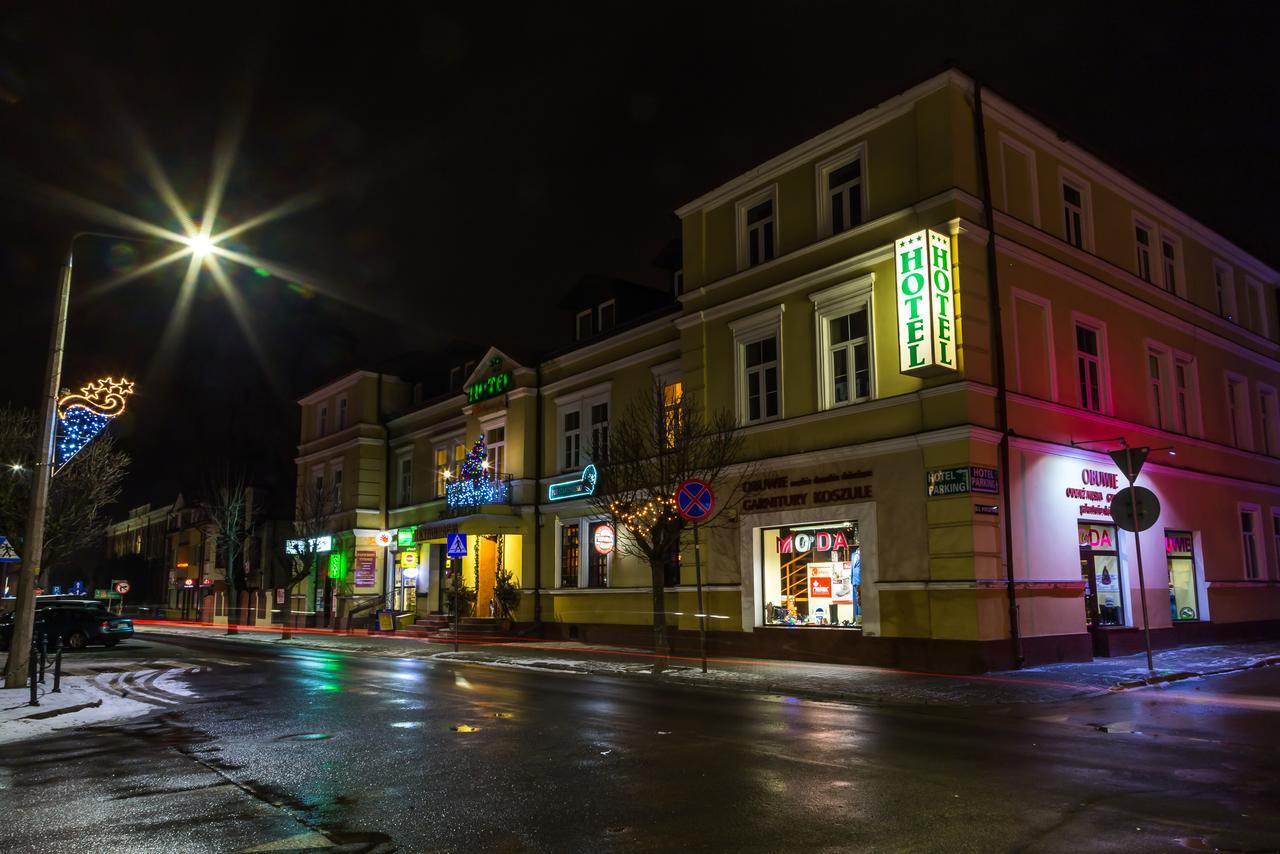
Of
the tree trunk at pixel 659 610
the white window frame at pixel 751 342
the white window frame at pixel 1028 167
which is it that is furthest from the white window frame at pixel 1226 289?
the tree trunk at pixel 659 610

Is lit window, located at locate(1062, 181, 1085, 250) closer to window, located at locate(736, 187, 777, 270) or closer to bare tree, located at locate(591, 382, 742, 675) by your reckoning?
window, located at locate(736, 187, 777, 270)

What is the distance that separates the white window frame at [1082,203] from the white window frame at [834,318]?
5.47m

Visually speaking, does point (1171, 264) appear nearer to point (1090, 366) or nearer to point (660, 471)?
point (1090, 366)

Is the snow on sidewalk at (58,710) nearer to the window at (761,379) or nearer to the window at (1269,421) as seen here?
the window at (761,379)

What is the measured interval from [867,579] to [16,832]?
15820 millimetres

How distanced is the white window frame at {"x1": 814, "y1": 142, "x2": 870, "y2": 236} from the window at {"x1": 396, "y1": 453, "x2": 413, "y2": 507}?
23680mm

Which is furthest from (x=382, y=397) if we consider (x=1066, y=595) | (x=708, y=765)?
(x=708, y=765)

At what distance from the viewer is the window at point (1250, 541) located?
2486 centimetres

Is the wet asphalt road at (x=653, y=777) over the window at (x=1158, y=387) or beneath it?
beneath

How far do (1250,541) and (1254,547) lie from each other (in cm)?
18

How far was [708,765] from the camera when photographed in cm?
853

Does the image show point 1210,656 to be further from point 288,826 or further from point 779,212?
point 288,826

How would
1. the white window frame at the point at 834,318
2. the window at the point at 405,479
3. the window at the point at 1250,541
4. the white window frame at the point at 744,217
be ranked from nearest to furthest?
the white window frame at the point at 834,318 → the white window frame at the point at 744,217 → the window at the point at 1250,541 → the window at the point at 405,479

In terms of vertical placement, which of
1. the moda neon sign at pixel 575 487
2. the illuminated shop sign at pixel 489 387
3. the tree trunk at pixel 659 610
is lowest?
the tree trunk at pixel 659 610
